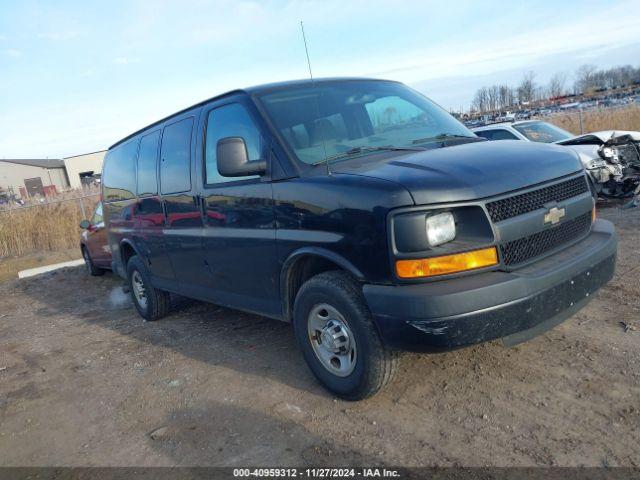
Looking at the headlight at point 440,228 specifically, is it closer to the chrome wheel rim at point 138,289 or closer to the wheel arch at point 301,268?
the wheel arch at point 301,268

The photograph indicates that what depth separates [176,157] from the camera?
4848 mm

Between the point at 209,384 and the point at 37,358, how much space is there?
8.45 ft

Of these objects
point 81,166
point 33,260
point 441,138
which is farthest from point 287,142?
point 81,166

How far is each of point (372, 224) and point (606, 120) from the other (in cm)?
1734

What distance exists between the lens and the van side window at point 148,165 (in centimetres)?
532

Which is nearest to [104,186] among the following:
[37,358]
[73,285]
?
[37,358]

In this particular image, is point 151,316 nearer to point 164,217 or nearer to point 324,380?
point 164,217

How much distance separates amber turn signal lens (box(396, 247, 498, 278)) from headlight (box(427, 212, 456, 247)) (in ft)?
0.33

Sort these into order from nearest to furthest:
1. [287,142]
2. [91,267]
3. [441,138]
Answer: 1. [287,142]
2. [441,138]
3. [91,267]

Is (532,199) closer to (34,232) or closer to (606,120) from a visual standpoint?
(34,232)

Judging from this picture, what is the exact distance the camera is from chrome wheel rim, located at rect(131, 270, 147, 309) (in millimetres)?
6241

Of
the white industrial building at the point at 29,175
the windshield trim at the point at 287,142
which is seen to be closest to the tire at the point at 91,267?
the windshield trim at the point at 287,142

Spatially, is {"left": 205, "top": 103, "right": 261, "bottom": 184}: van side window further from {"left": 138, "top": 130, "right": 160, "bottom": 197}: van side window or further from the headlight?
the headlight

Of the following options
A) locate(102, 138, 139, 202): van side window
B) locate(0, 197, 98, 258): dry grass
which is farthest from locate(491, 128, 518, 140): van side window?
locate(0, 197, 98, 258): dry grass
